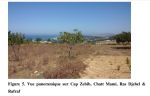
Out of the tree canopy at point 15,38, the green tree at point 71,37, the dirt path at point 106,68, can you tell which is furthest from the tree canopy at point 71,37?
the tree canopy at point 15,38

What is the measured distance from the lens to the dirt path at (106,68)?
18.8 feet

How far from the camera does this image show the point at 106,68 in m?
5.80

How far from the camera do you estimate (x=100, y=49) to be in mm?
5879

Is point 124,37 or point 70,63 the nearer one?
point 124,37

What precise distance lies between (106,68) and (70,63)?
525 millimetres

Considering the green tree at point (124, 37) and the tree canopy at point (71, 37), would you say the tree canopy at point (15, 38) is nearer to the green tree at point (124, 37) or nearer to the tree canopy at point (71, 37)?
the tree canopy at point (71, 37)

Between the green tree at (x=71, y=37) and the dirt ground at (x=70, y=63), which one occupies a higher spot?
the green tree at (x=71, y=37)

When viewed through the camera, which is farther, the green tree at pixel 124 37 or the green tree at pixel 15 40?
the green tree at pixel 15 40

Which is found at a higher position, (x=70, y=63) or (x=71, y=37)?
(x=71, y=37)

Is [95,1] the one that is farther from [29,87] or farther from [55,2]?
[29,87]

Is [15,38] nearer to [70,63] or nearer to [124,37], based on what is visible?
[70,63]

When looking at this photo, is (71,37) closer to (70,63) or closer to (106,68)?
(70,63)

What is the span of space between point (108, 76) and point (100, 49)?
425 mm

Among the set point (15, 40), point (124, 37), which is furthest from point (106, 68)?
point (15, 40)
